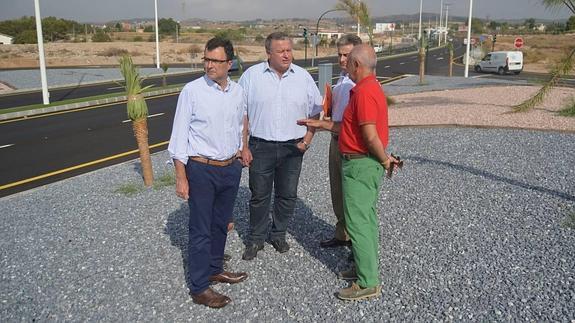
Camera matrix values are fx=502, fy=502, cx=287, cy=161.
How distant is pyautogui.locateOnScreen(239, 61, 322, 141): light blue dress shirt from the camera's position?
402cm

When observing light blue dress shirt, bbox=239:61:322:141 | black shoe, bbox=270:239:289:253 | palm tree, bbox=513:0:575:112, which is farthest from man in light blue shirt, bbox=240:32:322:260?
palm tree, bbox=513:0:575:112

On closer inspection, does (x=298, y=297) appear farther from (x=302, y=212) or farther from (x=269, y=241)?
(x=302, y=212)

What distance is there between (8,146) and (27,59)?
35.8 metres

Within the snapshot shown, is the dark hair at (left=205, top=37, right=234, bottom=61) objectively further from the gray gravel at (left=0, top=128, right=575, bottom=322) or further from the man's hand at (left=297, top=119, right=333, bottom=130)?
the gray gravel at (left=0, top=128, right=575, bottom=322)

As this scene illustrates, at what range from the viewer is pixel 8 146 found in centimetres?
1041

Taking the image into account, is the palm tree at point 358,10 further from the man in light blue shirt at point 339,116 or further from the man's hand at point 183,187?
the man's hand at point 183,187

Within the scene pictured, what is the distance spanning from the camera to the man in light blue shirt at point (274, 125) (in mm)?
4008

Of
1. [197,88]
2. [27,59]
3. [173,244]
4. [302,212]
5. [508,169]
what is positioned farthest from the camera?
[27,59]

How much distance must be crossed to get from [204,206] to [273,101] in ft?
3.50

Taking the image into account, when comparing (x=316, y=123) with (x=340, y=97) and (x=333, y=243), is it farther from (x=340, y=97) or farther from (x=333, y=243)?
(x=333, y=243)

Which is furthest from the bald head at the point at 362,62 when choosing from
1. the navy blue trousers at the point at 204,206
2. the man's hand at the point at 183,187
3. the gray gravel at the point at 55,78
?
the gray gravel at the point at 55,78

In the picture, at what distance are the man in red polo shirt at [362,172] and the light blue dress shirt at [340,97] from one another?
2.00 feet

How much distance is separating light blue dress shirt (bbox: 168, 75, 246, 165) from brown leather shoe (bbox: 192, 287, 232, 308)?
93 cm

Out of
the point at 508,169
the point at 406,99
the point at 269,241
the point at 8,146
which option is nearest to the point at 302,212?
the point at 269,241
